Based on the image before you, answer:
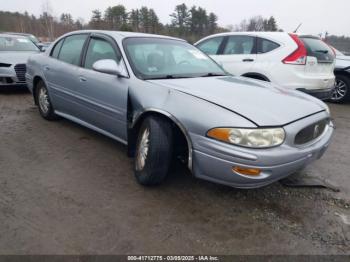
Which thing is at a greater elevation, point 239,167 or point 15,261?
point 239,167

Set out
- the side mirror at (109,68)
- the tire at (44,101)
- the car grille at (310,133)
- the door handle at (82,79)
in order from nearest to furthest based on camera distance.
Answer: the car grille at (310,133), the side mirror at (109,68), the door handle at (82,79), the tire at (44,101)

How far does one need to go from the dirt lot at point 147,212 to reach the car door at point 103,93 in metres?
0.45

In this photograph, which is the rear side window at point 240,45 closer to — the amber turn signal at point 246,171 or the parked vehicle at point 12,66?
the amber turn signal at point 246,171

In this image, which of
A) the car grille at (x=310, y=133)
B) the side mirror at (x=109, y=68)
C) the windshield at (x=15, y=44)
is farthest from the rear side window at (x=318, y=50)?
the windshield at (x=15, y=44)

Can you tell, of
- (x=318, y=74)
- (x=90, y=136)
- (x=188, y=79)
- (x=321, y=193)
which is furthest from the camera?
(x=318, y=74)

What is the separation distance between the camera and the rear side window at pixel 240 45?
214 inches

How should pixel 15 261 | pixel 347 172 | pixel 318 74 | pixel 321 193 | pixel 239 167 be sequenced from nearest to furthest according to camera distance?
pixel 15 261 → pixel 239 167 → pixel 321 193 → pixel 347 172 → pixel 318 74

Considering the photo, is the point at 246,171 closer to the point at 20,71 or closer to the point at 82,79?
the point at 82,79

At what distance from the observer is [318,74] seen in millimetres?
5074

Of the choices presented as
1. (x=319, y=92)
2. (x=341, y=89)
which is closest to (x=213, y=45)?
(x=319, y=92)

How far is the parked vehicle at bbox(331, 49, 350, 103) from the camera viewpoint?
672 cm

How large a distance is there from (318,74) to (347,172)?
243 cm

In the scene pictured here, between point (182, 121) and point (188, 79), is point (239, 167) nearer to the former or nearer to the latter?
point (182, 121)

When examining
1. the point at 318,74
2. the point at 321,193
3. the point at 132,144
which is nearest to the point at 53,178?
the point at 132,144
